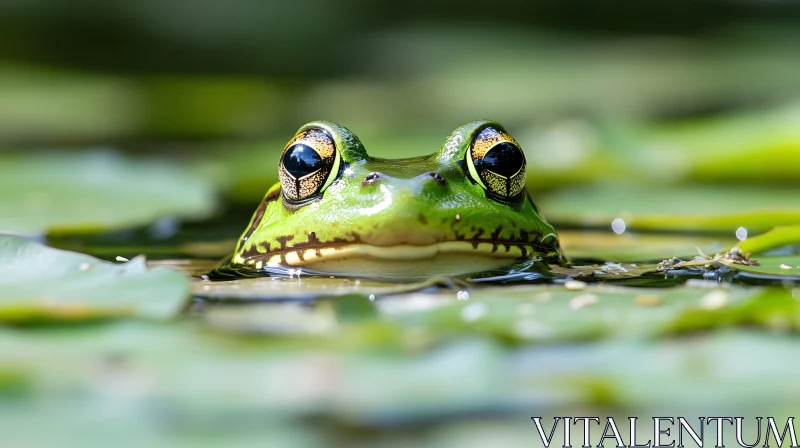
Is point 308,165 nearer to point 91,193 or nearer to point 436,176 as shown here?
point 436,176

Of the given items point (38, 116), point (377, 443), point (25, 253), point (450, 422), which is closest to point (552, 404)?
point (450, 422)

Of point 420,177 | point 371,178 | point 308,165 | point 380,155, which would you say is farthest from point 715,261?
point 380,155

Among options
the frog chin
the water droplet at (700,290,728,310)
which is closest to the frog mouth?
the frog chin

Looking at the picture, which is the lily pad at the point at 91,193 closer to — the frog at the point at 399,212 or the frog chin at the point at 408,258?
the frog at the point at 399,212

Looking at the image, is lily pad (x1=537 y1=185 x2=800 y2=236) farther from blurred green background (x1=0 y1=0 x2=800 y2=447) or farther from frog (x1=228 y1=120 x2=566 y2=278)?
frog (x1=228 y1=120 x2=566 y2=278)

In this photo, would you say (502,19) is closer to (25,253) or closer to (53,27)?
(53,27)
